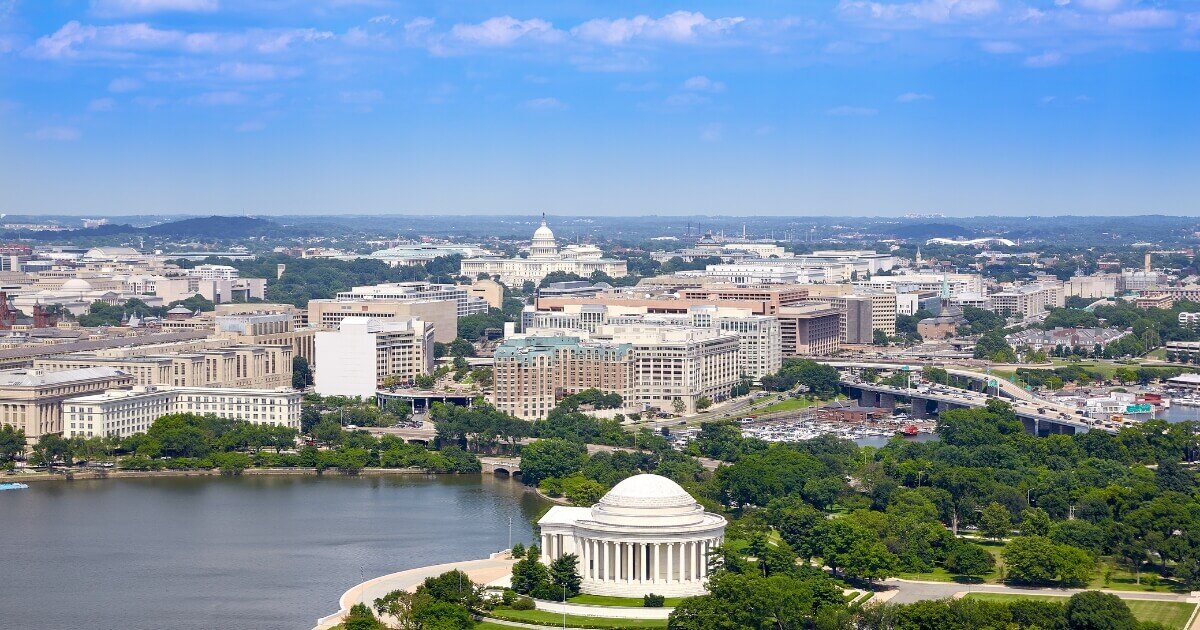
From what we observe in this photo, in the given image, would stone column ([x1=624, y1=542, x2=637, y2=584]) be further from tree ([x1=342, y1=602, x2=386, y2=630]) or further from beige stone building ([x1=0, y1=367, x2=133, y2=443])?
beige stone building ([x1=0, y1=367, x2=133, y2=443])

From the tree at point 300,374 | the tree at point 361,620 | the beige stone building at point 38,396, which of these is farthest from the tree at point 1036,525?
the tree at point 300,374

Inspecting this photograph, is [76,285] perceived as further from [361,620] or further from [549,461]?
[361,620]

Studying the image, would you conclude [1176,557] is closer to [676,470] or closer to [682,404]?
[676,470]

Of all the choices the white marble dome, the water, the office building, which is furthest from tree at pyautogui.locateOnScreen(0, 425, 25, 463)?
the white marble dome

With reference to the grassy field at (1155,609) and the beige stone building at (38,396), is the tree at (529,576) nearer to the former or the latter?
the grassy field at (1155,609)

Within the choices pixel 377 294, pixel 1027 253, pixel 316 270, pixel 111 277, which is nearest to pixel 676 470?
pixel 377 294
